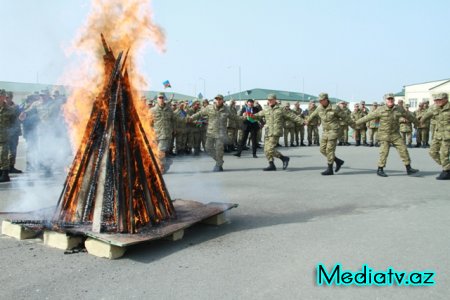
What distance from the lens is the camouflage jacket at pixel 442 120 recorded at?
33.9ft

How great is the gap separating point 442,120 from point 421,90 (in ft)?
172

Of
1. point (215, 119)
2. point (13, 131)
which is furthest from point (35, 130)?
point (215, 119)

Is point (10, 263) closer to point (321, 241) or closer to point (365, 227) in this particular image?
point (321, 241)

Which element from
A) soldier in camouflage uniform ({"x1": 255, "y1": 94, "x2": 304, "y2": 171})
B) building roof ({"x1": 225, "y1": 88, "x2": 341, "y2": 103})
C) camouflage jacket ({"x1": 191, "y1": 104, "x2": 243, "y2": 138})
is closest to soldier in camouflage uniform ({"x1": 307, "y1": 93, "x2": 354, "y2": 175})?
soldier in camouflage uniform ({"x1": 255, "y1": 94, "x2": 304, "y2": 171})

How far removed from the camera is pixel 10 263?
15.6ft

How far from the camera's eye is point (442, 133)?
10.4 metres

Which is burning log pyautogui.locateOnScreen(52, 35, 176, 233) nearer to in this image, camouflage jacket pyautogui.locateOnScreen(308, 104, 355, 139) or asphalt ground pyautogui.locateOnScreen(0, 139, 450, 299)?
asphalt ground pyautogui.locateOnScreen(0, 139, 450, 299)

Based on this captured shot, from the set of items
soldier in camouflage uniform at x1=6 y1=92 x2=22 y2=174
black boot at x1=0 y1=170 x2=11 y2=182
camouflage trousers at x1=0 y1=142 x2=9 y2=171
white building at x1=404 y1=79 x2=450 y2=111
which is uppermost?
white building at x1=404 y1=79 x2=450 y2=111

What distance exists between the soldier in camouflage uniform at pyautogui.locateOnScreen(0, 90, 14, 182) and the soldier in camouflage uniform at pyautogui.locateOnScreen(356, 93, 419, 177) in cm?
901

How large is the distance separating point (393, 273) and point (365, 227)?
5.83 ft

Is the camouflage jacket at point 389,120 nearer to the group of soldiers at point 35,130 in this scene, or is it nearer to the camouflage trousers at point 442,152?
the camouflage trousers at point 442,152

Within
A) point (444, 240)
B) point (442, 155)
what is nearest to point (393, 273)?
point (444, 240)

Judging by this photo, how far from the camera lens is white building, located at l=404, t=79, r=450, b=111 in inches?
2127

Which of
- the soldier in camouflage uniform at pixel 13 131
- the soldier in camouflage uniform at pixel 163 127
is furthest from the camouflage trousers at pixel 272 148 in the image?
the soldier in camouflage uniform at pixel 13 131
